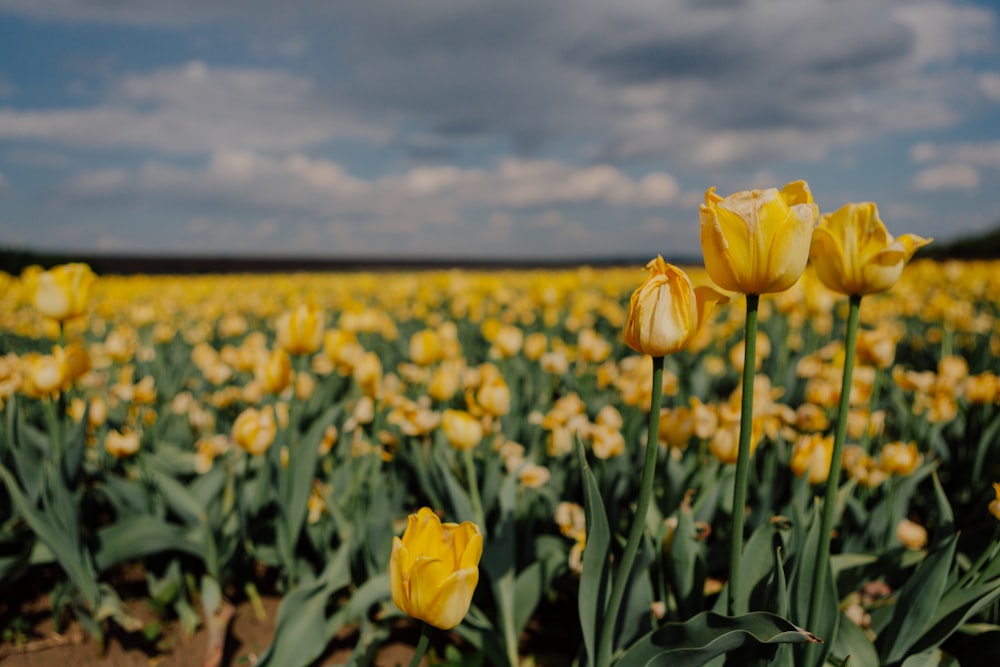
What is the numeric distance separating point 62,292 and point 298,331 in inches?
35.0

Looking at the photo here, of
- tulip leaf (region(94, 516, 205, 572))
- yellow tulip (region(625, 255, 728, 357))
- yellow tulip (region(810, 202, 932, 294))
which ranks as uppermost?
yellow tulip (region(810, 202, 932, 294))

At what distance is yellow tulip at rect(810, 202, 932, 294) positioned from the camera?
1.24 m

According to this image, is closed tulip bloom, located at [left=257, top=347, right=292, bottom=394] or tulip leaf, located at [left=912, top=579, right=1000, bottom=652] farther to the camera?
closed tulip bloom, located at [left=257, top=347, right=292, bottom=394]

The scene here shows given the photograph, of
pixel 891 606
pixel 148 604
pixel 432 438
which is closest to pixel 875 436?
pixel 891 606

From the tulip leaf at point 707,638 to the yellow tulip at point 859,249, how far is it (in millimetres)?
668

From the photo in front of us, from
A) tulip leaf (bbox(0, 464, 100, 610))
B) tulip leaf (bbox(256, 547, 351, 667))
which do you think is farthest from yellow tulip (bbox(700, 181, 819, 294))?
tulip leaf (bbox(0, 464, 100, 610))

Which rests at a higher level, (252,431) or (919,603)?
(252,431)

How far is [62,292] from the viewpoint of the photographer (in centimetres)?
234

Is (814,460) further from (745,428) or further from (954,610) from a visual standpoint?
(745,428)

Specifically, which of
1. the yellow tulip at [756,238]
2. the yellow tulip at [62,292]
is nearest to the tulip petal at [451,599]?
the yellow tulip at [756,238]

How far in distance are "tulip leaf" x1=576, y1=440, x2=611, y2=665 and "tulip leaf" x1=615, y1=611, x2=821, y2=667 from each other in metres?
0.12

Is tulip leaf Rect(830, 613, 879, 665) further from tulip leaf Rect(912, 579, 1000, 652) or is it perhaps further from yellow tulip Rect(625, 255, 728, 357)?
yellow tulip Rect(625, 255, 728, 357)

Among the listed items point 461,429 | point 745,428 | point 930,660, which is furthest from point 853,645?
point 461,429

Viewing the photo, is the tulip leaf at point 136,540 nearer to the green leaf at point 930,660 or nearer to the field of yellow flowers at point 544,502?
the field of yellow flowers at point 544,502
